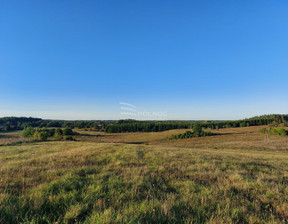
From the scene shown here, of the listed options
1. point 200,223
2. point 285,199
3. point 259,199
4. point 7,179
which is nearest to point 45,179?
point 7,179

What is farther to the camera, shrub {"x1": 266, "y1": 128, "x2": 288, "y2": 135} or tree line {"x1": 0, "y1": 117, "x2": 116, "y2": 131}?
tree line {"x1": 0, "y1": 117, "x2": 116, "y2": 131}

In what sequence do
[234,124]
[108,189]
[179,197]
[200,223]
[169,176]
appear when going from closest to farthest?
[200,223], [179,197], [108,189], [169,176], [234,124]

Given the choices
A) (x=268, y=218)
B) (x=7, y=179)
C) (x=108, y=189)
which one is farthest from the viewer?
(x=7, y=179)

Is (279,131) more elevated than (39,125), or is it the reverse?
(279,131)

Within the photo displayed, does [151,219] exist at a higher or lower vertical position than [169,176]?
higher

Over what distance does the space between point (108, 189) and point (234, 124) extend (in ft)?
455

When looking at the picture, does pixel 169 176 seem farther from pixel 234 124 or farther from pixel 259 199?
pixel 234 124

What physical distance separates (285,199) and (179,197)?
2886 mm

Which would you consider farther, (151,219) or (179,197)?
(179,197)

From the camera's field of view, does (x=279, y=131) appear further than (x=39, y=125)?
No

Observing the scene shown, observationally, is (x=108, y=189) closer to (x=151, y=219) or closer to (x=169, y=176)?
(x=151, y=219)

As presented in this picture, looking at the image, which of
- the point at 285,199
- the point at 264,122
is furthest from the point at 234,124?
the point at 285,199

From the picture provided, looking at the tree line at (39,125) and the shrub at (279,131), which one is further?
the tree line at (39,125)

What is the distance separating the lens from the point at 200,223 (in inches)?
93.6
